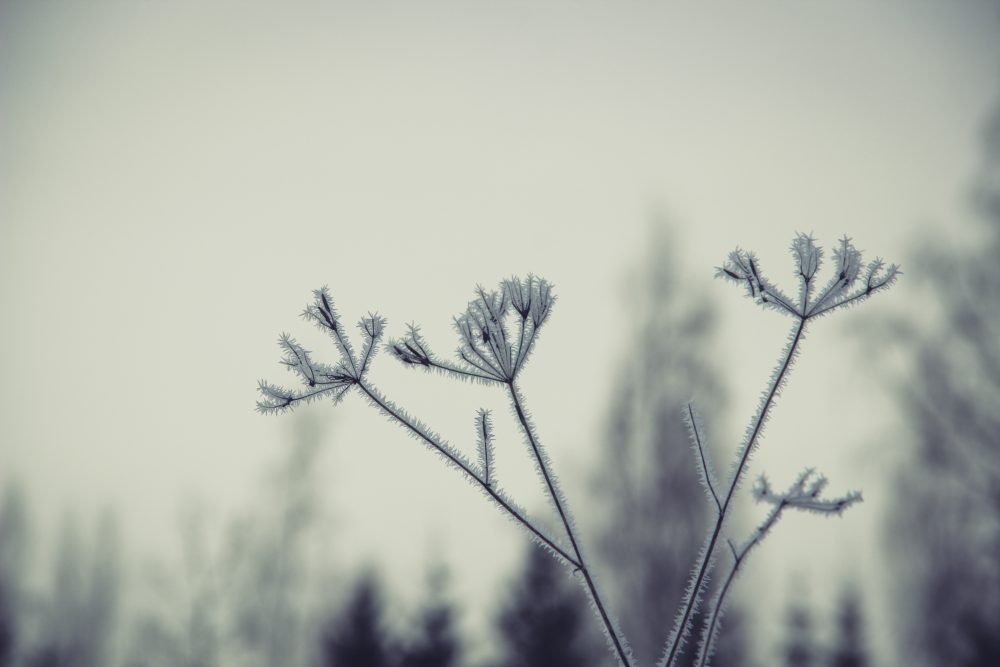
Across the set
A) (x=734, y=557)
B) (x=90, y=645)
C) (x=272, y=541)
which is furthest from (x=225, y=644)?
(x=90, y=645)

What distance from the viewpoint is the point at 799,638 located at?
1512 cm

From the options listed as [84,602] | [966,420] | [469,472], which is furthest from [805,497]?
[84,602]

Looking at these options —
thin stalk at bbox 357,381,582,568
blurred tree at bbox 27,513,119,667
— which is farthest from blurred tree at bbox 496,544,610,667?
blurred tree at bbox 27,513,119,667

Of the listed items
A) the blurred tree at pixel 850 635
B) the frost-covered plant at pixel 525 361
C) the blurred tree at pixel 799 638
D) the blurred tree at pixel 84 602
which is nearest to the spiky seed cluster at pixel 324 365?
the frost-covered plant at pixel 525 361

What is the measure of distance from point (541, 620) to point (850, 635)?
945 centimetres

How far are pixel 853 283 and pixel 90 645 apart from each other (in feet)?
135

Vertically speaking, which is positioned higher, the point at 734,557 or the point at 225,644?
the point at 225,644

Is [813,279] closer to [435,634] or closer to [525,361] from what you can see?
[525,361]

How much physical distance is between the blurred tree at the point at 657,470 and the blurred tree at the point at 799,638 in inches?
225

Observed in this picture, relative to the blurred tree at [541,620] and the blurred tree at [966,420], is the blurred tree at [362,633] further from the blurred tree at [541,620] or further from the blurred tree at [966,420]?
the blurred tree at [966,420]

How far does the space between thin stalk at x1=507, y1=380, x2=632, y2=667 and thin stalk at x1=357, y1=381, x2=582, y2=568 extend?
0.03 metres

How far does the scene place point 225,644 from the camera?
37.5 feet

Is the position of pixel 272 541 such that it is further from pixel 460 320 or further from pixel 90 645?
pixel 90 645

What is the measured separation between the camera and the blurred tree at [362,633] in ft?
36.2
